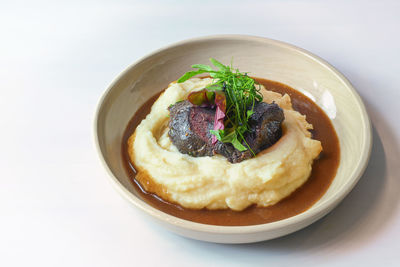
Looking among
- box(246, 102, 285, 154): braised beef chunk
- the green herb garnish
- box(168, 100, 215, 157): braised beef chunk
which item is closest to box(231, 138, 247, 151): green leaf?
the green herb garnish

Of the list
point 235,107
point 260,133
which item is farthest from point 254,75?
point 260,133

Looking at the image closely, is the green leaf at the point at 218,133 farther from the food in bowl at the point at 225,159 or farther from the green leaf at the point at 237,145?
the green leaf at the point at 237,145

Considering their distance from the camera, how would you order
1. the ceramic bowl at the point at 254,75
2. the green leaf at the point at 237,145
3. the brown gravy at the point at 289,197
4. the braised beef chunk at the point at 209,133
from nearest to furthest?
the ceramic bowl at the point at 254,75, the brown gravy at the point at 289,197, the green leaf at the point at 237,145, the braised beef chunk at the point at 209,133

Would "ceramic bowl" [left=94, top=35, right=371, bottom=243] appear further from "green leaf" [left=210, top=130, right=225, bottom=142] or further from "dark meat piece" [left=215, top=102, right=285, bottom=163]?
"green leaf" [left=210, top=130, right=225, bottom=142]

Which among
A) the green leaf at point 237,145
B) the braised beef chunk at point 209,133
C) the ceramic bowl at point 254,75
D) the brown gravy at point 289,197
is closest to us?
the ceramic bowl at point 254,75

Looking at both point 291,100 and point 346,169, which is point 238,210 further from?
point 291,100

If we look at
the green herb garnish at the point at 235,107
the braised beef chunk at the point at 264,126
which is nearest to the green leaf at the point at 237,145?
the green herb garnish at the point at 235,107

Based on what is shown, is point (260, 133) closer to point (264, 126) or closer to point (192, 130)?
point (264, 126)
